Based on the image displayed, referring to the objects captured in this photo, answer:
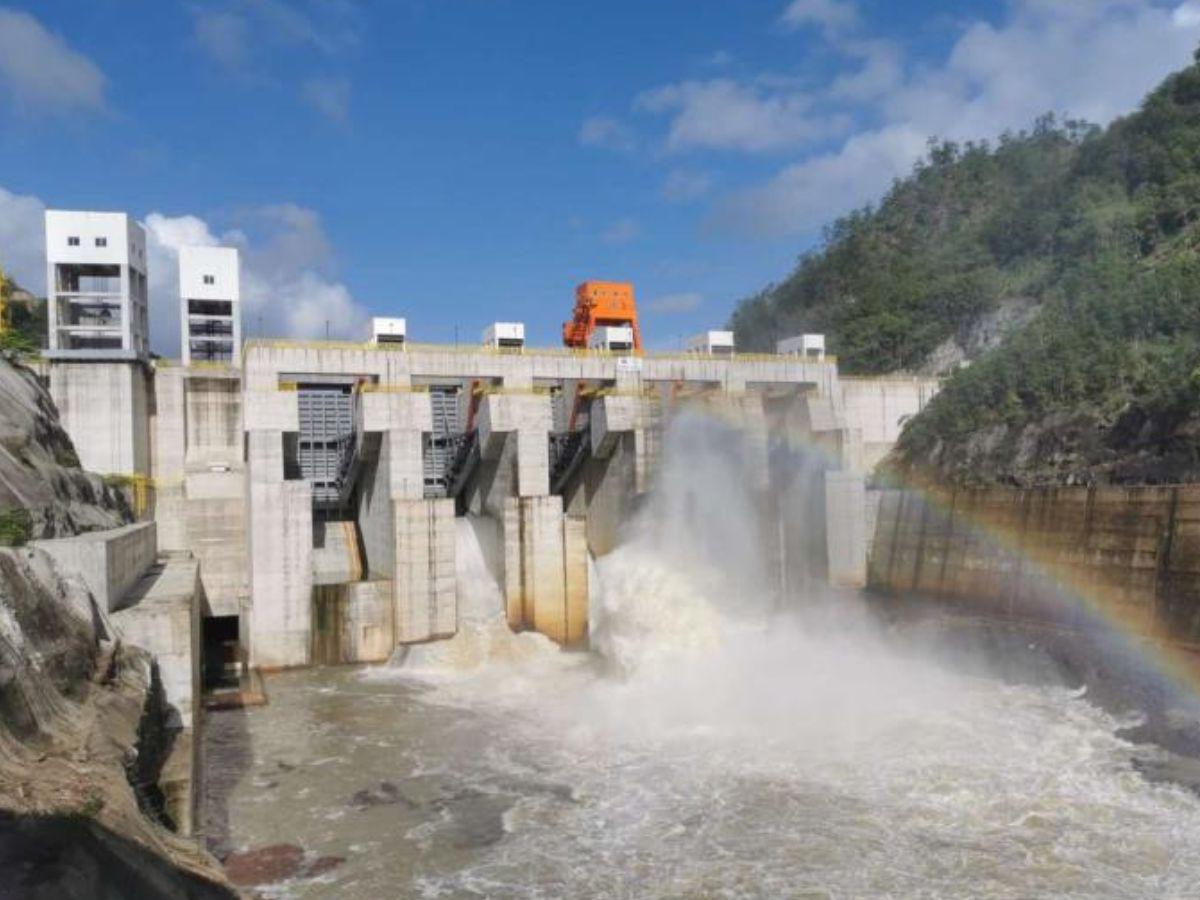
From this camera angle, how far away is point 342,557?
25484mm

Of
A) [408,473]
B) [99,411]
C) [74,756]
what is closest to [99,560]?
[74,756]

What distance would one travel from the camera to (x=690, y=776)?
14.3 meters

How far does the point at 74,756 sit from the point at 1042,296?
42.0m

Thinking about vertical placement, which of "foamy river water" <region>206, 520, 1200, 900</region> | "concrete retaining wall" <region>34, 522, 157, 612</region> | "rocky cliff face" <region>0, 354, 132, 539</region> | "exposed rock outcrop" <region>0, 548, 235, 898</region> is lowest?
"foamy river water" <region>206, 520, 1200, 900</region>

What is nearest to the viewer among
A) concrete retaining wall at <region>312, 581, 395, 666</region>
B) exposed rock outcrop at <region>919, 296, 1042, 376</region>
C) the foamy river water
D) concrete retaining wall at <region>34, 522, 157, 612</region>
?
the foamy river water

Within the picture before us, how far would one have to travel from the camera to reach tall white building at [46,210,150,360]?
76.5 ft

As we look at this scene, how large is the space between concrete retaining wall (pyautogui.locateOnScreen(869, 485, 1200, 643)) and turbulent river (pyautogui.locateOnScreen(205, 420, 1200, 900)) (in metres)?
1.85

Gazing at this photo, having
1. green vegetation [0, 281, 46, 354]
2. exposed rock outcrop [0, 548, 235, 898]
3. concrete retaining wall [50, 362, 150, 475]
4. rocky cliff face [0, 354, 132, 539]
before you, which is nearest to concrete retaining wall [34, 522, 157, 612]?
exposed rock outcrop [0, 548, 235, 898]

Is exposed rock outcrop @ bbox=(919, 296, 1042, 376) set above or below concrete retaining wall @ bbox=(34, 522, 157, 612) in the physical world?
above

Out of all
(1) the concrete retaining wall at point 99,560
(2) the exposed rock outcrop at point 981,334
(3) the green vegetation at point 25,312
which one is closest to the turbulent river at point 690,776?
(1) the concrete retaining wall at point 99,560

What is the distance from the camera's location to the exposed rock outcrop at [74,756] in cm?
586

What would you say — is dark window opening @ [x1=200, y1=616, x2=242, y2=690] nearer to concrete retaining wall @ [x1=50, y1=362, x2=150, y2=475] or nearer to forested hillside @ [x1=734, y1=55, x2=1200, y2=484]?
concrete retaining wall @ [x1=50, y1=362, x2=150, y2=475]

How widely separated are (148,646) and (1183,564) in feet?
55.7

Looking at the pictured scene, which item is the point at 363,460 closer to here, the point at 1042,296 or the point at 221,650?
the point at 221,650
